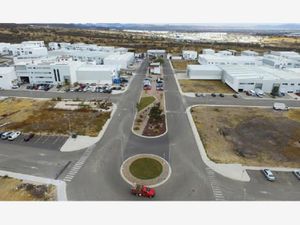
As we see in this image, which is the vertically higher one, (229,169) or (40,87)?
(40,87)

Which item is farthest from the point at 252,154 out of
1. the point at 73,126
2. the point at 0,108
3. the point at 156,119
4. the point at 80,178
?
the point at 0,108

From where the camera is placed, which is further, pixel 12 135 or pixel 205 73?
pixel 205 73

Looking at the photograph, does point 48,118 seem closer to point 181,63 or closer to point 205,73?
point 205,73

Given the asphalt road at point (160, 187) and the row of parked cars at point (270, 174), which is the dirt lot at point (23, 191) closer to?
the asphalt road at point (160, 187)

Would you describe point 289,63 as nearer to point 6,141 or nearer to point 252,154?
point 252,154

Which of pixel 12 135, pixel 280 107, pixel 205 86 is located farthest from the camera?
pixel 205 86

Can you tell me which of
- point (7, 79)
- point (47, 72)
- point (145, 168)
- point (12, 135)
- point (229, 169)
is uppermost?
point (47, 72)

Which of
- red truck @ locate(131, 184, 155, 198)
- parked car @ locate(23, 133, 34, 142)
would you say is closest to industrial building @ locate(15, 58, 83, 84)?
parked car @ locate(23, 133, 34, 142)

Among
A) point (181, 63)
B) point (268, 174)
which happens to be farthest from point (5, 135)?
point (181, 63)
